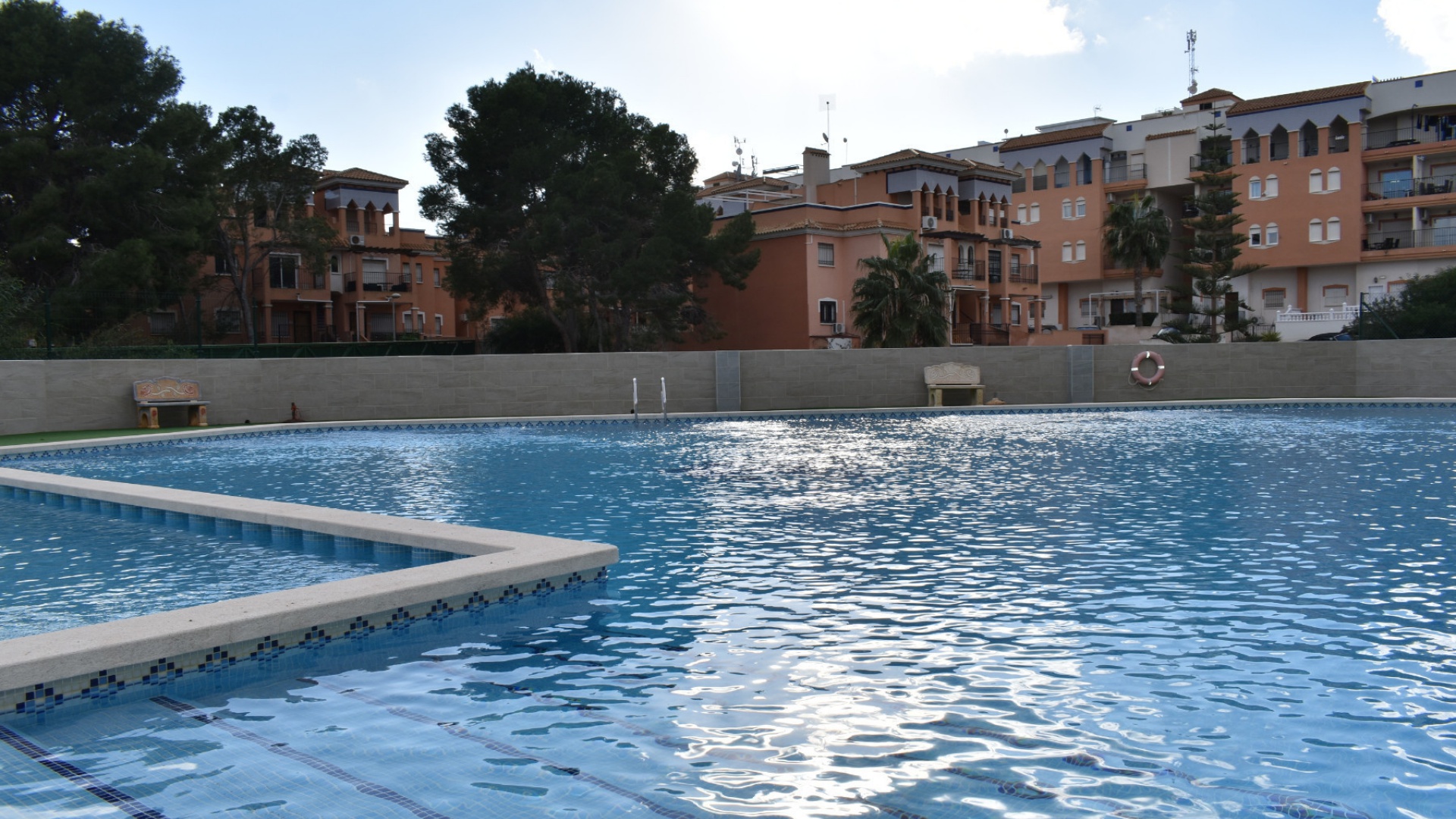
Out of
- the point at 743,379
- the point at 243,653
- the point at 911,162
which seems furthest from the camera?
the point at 911,162

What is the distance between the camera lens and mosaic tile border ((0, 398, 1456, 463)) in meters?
22.1

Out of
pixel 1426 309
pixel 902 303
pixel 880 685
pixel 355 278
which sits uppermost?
pixel 355 278

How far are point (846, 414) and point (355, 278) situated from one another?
36823 mm

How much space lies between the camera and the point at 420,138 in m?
43.7

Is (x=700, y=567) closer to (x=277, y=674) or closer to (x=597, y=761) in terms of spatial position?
(x=277, y=674)

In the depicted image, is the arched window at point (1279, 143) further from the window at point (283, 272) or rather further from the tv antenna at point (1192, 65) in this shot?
the window at point (283, 272)

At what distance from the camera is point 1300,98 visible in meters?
53.3

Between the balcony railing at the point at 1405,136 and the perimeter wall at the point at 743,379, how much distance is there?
3091cm

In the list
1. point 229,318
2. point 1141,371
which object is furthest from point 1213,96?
point 229,318

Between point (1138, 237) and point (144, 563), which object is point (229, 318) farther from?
point (1138, 237)

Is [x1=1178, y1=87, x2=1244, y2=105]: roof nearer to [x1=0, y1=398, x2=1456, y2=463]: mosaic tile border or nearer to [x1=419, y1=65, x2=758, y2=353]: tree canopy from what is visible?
[x1=419, y1=65, x2=758, y2=353]: tree canopy

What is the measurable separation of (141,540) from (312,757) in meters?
5.99

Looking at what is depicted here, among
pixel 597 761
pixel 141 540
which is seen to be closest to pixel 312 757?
pixel 597 761

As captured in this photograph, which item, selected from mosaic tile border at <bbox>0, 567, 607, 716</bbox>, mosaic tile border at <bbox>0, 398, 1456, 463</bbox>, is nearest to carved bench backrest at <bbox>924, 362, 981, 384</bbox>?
mosaic tile border at <bbox>0, 398, 1456, 463</bbox>
